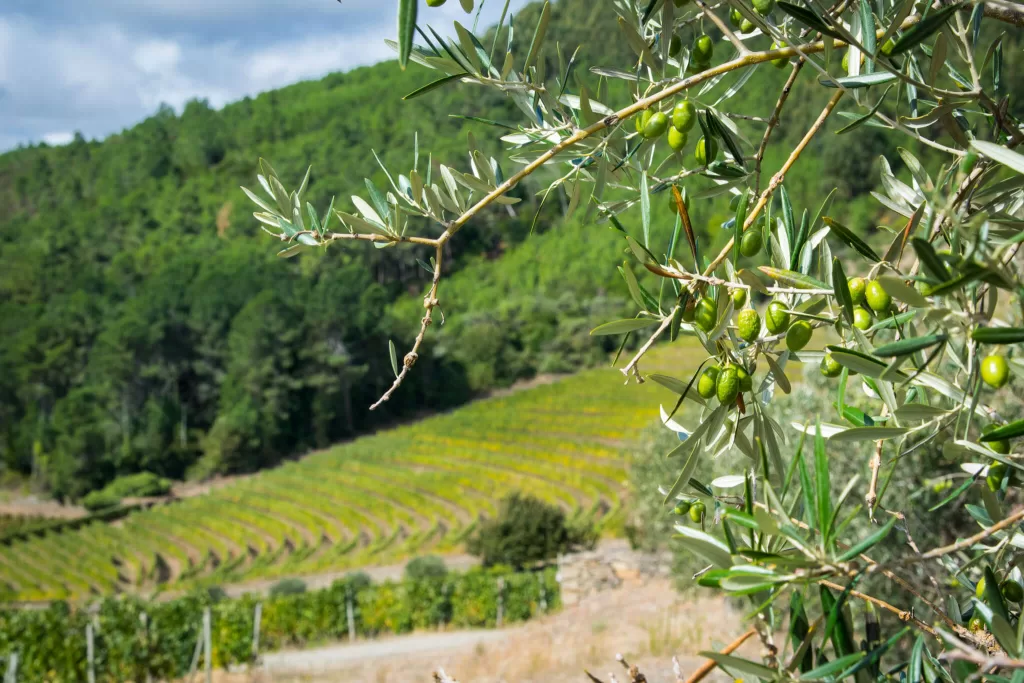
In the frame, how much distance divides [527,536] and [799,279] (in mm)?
23373

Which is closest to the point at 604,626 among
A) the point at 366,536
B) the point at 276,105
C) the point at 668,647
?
the point at 668,647

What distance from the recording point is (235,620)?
17219 mm

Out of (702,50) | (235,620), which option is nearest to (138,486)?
(235,620)

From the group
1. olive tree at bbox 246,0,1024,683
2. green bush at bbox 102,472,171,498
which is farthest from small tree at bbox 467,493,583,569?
green bush at bbox 102,472,171,498

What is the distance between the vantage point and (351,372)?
54969mm

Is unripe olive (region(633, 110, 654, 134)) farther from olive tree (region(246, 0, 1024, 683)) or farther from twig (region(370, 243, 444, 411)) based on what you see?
twig (region(370, 243, 444, 411))

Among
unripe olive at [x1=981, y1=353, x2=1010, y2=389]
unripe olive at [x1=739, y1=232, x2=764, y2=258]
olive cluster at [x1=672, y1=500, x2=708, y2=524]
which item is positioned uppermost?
unripe olive at [x1=739, y1=232, x2=764, y2=258]

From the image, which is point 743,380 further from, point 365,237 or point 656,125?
point 365,237

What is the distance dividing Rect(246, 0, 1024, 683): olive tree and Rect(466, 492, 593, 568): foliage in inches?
898

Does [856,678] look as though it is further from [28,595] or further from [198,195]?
[198,195]

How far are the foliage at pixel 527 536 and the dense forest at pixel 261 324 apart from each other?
18.1 meters

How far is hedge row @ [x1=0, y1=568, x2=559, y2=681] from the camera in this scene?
14.0m

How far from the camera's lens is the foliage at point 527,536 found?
2344 centimetres

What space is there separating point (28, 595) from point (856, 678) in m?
32.2
